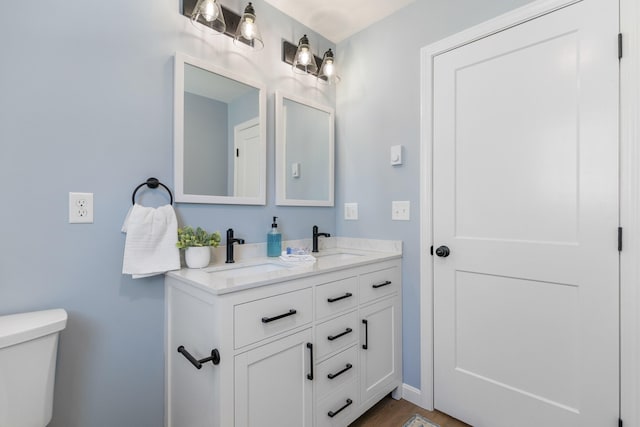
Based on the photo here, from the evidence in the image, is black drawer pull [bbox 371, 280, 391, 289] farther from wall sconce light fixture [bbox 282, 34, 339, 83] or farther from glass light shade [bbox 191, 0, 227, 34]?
glass light shade [bbox 191, 0, 227, 34]

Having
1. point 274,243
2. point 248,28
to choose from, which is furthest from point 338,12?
point 274,243

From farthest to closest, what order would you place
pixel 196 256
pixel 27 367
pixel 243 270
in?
pixel 243 270, pixel 196 256, pixel 27 367

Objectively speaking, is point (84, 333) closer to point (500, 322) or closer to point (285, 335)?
point (285, 335)

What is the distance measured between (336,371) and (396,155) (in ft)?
4.21

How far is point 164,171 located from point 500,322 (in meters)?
1.83

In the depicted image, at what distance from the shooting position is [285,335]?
3.88ft

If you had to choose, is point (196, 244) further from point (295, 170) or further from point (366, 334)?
point (366, 334)

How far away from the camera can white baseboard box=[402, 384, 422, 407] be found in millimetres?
1738

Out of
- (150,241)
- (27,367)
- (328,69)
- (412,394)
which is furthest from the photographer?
(328,69)

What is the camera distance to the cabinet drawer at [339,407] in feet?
4.35

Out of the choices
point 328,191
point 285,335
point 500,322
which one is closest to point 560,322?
point 500,322

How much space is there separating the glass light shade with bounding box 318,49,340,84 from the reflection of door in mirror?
0.69m

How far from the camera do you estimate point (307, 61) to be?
189cm

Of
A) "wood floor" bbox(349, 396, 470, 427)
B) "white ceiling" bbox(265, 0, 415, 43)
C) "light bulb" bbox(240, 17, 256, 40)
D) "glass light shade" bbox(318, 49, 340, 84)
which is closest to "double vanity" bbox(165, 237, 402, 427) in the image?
"wood floor" bbox(349, 396, 470, 427)
